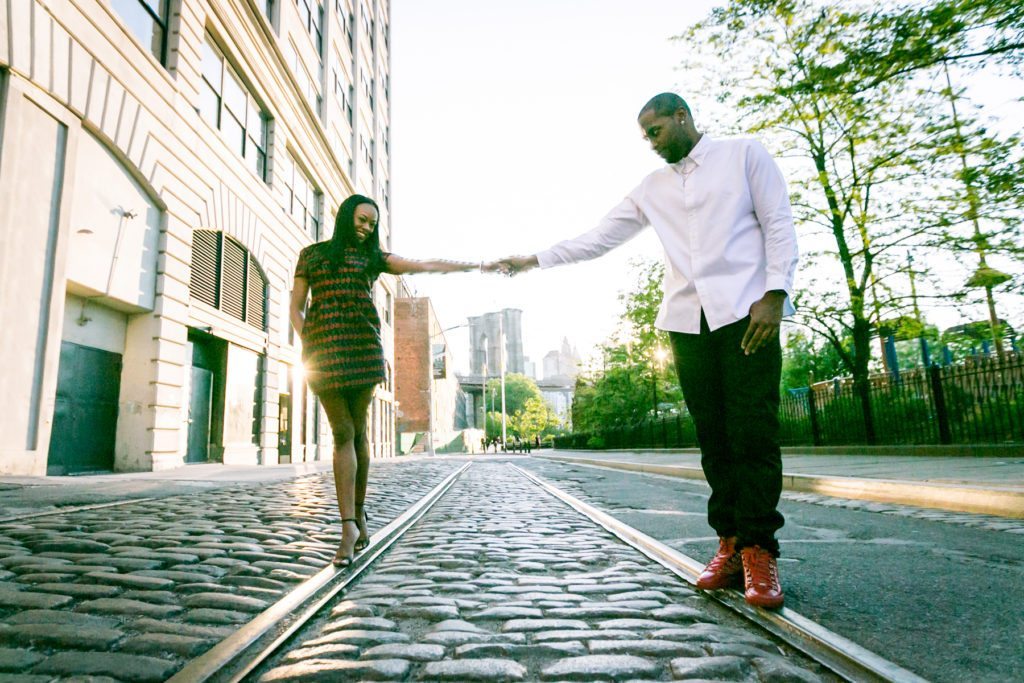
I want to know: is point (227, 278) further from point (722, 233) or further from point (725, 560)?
point (725, 560)

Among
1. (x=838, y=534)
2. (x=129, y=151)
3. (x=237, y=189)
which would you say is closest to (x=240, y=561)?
(x=838, y=534)

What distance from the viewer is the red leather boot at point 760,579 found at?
7.75ft

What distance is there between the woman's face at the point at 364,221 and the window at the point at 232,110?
38.9 ft

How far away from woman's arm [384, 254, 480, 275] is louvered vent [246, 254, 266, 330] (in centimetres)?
1314

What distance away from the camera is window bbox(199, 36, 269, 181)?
1403 centimetres

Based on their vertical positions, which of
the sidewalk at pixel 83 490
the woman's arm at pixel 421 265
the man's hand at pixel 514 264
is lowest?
the sidewalk at pixel 83 490

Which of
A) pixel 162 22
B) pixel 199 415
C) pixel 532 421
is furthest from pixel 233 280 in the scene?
pixel 532 421

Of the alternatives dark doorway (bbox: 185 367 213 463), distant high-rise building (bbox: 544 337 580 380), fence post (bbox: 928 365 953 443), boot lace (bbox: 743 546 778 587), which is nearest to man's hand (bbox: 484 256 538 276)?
boot lace (bbox: 743 546 778 587)

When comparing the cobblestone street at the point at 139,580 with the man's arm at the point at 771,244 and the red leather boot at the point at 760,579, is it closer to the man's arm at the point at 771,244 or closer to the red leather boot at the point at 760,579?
the red leather boot at the point at 760,579

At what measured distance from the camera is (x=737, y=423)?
2607mm

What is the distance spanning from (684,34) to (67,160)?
529 inches

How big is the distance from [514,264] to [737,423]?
158cm

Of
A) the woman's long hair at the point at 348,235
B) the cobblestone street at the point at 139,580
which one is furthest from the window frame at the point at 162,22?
the woman's long hair at the point at 348,235

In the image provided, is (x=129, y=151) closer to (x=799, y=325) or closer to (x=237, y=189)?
(x=237, y=189)
